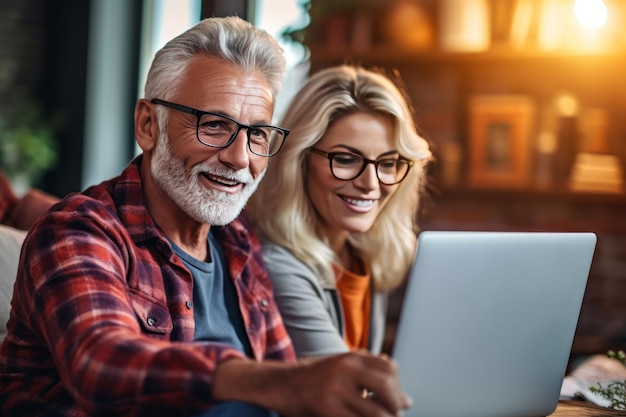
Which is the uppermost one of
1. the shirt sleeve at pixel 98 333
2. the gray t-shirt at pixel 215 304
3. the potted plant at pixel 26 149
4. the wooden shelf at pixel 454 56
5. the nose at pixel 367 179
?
the wooden shelf at pixel 454 56

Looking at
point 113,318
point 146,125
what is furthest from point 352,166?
point 113,318

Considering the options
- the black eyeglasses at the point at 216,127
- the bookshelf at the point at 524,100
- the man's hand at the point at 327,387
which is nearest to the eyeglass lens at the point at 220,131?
the black eyeglasses at the point at 216,127

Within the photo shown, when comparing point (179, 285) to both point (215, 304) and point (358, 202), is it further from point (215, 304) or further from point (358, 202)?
point (358, 202)

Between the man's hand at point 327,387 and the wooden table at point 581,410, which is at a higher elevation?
the man's hand at point 327,387

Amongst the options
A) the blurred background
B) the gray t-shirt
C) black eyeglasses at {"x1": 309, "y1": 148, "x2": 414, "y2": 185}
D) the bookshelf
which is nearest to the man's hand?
the gray t-shirt

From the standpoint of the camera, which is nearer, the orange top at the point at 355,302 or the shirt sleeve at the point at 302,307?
the shirt sleeve at the point at 302,307

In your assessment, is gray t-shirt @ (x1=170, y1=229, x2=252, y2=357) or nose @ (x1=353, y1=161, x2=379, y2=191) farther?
nose @ (x1=353, y1=161, x2=379, y2=191)

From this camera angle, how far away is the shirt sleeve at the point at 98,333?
3.41ft

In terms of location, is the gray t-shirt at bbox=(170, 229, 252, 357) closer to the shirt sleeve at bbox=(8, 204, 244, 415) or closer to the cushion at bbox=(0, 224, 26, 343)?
the shirt sleeve at bbox=(8, 204, 244, 415)

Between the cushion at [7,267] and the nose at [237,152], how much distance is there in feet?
1.74

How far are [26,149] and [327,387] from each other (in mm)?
4763

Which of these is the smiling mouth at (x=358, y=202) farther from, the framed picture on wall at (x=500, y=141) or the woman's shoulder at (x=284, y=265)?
the framed picture on wall at (x=500, y=141)

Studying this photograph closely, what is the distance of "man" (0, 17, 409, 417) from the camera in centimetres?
100

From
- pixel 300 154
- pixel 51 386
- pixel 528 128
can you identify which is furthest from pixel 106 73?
pixel 51 386
